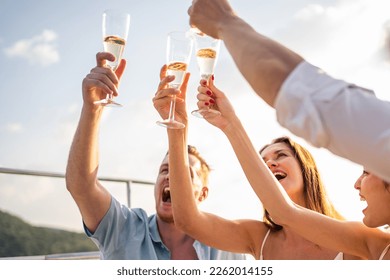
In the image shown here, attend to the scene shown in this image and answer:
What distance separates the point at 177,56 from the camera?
4.90 ft

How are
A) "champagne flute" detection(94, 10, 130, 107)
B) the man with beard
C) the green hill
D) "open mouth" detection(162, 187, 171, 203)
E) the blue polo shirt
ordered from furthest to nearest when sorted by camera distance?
the green hill → "open mouth" detection(162, 187, 171, 203) → the blue polo shirt → the man with beard → "champagne flute" detection(94, 10, 130, 107)

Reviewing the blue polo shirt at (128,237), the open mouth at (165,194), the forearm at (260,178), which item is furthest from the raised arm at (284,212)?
the open mouth at (165,194)

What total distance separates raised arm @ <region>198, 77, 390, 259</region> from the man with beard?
24cm

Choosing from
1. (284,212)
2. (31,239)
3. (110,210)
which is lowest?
(284,212)

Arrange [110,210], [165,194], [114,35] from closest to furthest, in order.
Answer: [114,35] → [110,210] → [165,194]

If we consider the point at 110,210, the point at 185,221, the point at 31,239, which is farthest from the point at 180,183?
the point at 31,239

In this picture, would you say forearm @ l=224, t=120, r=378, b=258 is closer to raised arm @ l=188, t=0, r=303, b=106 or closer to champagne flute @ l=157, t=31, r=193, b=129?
champagne flute @ l=157, t=31, r=193, b=129

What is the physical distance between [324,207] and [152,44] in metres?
0.91

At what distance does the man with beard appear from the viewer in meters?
1.59

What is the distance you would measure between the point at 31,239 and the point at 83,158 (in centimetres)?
573

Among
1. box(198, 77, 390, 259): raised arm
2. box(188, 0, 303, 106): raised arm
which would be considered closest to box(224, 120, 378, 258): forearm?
box(198, 77, 390, 259): raised arm

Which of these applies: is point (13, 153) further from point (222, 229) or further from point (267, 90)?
point (267, 90)

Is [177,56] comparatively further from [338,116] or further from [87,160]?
[338,116]
